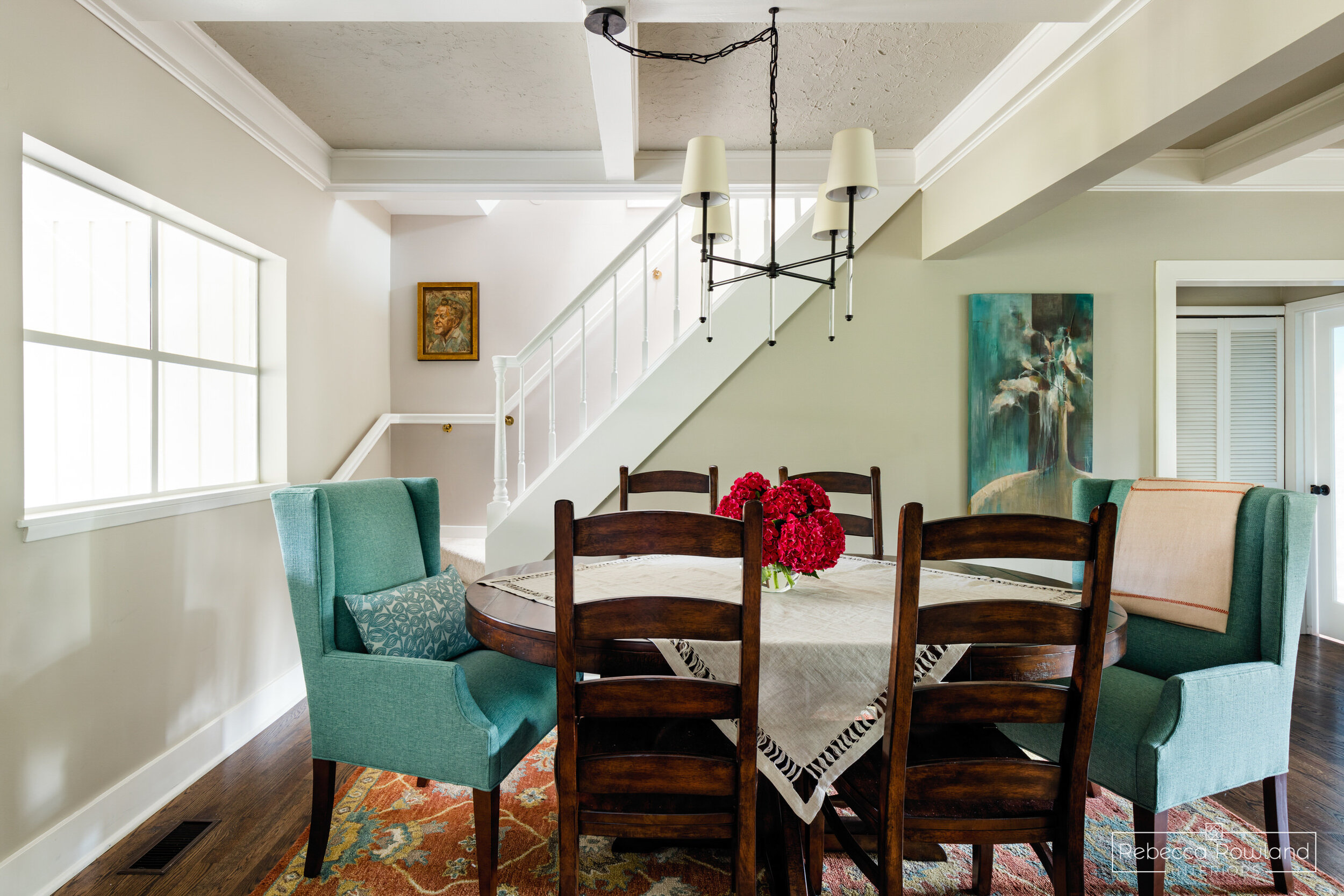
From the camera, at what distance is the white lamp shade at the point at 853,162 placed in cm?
185

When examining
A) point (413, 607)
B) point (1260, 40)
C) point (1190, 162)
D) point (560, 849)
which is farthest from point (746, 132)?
→ point (560, 849)

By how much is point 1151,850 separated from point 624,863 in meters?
1.29

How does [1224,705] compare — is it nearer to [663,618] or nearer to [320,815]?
[663,618]

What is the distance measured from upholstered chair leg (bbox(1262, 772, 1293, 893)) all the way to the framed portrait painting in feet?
13.8

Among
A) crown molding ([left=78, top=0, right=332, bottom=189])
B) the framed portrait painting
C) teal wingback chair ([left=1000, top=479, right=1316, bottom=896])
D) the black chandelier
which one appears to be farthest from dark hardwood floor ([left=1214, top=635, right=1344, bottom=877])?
the framed portrait painting

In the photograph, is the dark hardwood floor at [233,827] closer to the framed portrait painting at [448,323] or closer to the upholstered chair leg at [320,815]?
the upholstered chair leg at [320,815]

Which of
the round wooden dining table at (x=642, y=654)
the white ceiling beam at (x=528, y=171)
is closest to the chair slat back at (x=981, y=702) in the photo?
the round wooden dining table at (x=642, y=654)

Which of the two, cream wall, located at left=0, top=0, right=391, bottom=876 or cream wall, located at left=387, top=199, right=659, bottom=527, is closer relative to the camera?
cream wall, located at left=0, top=0, right=391, bottom=876

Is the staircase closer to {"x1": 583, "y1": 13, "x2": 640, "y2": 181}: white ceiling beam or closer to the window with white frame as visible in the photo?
{"x1": 583, "y1": 13, "x2": 640, "y2": 181}: white ceiling beam

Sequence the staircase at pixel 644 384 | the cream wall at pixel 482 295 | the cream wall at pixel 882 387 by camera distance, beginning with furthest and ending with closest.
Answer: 1. the cream wall at pixel 482 295
2. the cream wall at pixel 882 387
3. the staircase at pixel 644 384

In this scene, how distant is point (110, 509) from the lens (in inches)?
77.6

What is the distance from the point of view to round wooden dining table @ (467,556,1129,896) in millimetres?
1329

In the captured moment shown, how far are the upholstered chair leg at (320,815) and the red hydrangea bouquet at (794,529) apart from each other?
125cm

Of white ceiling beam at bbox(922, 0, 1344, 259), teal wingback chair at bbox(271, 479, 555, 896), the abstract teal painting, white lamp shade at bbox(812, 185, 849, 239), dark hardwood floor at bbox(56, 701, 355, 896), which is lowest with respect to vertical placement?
dark hardwood floor at bbox(56, 701, 355, 896)
